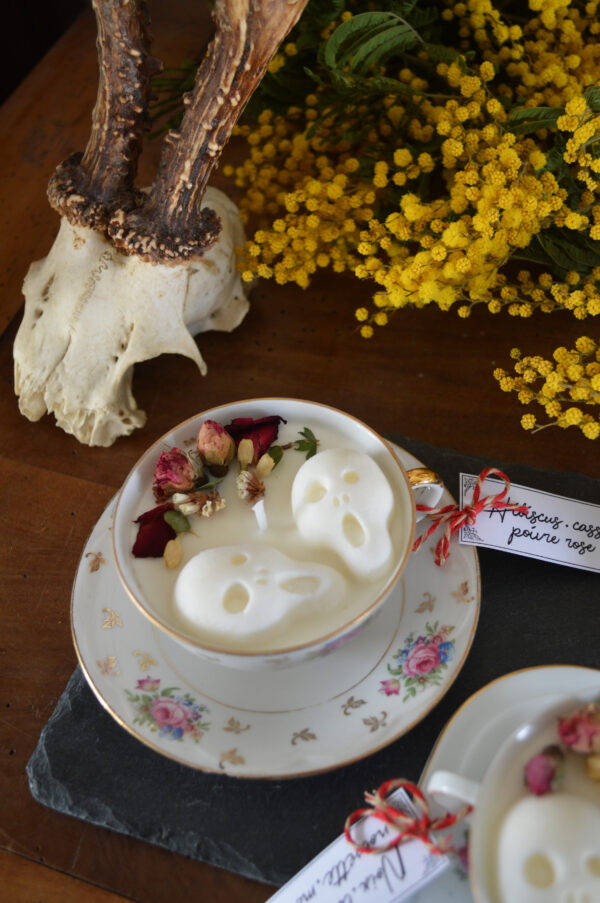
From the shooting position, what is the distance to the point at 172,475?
20.5 inches

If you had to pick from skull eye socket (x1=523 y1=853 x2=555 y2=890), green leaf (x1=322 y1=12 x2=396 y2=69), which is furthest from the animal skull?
skull eye socket (x1=523 y1=853 x2=555 y2=890)

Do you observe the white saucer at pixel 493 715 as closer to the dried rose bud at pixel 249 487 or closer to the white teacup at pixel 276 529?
the white teacup at pixel 276 529

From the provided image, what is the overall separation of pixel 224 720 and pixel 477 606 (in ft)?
0.64

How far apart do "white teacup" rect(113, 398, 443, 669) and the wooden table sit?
0.58ft

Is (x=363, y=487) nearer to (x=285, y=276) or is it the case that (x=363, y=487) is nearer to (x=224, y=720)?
(x=224, y=720)

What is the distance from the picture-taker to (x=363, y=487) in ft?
1.60

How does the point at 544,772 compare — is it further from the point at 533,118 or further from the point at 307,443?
the point at 533,118

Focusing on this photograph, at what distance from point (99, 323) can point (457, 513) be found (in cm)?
37

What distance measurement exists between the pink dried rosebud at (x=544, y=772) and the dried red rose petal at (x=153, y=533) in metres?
0.26

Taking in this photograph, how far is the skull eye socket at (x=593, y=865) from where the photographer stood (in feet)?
1.13

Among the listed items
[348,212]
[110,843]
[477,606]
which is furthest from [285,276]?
[110,843]

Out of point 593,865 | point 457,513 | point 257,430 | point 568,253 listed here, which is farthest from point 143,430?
point 593,865

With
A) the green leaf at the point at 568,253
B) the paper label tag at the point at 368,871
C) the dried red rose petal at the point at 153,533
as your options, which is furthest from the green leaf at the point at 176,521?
the green leaf at the point at 568,253

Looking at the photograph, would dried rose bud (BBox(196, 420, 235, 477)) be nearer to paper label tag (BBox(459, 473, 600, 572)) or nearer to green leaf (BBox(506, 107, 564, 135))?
paper label tag (BBox(459, 473, 600, 572))
